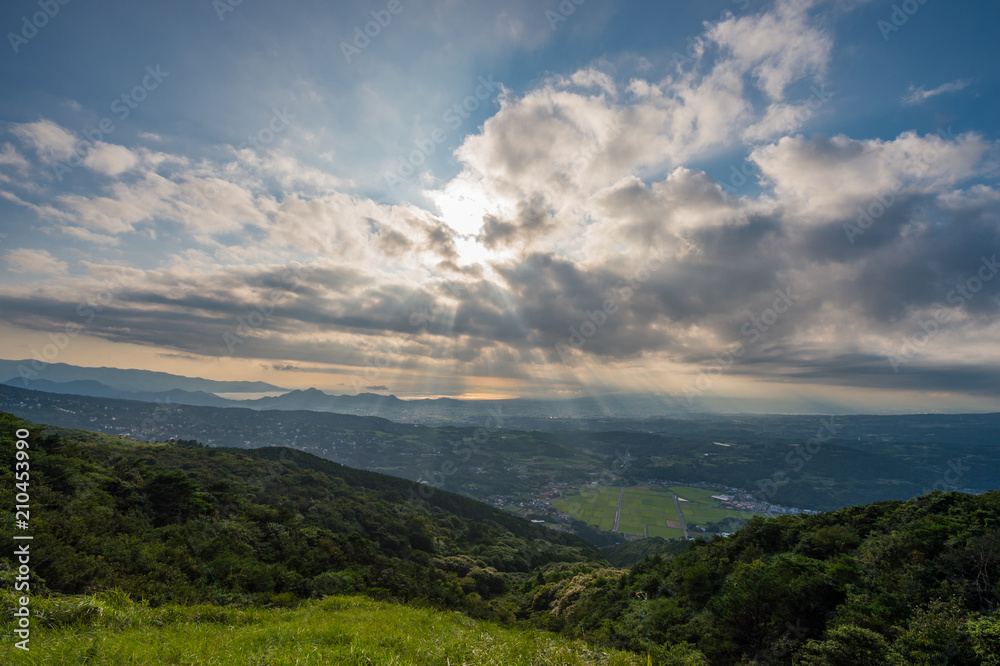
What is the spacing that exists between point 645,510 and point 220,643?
611ft

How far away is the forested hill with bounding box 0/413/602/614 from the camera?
14125 millimetres

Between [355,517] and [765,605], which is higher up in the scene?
[765,605]

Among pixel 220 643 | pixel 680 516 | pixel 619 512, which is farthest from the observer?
pixel 619 512

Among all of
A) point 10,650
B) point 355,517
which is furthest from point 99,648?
point 355,517

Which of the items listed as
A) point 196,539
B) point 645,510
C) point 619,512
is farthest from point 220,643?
point 645,510

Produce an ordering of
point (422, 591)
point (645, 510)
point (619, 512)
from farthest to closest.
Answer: point (645, 510) → point (619, 512) → point (422, 591)

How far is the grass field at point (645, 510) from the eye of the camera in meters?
140

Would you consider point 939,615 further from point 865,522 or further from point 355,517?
point 355,517

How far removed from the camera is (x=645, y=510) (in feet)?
531

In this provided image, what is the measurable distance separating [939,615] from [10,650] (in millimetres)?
21509

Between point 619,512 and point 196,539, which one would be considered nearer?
point 196,539

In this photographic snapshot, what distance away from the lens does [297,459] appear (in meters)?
91.8

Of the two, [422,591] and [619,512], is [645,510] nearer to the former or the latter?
[619,512]

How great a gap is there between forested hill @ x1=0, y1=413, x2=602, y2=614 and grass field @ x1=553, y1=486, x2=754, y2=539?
10308 centimetres
